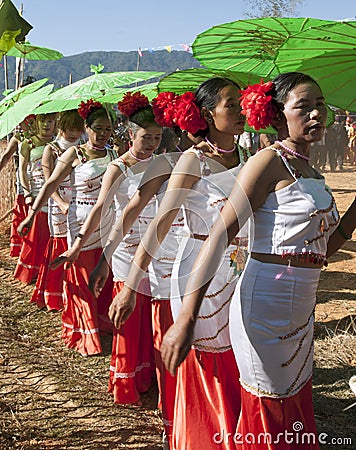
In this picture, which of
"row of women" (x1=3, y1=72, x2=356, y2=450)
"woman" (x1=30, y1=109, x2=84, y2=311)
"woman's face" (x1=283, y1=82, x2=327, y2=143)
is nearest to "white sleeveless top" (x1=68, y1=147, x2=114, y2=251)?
"woman" (x1=30, y1=109, x2=84, y2=311)

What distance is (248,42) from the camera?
3734 millimetres

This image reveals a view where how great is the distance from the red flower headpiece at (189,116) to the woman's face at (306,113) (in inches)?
26.9

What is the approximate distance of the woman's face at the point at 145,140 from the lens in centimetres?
363

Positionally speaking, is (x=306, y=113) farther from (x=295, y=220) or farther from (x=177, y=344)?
(x=177, y=344)

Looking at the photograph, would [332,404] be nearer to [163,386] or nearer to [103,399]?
[163,386]

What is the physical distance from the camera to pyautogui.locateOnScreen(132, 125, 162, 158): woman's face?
11.9 feet

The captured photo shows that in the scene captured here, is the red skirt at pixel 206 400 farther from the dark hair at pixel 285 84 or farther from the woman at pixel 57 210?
the woman at pixel 57 210

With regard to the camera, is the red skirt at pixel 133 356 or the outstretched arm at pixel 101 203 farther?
the red skirt at pixel 133 356

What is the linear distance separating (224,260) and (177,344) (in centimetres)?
83

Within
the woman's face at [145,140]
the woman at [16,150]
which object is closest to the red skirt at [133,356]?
the woman's face at [145,140]

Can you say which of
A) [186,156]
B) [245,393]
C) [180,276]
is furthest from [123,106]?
[245,393]

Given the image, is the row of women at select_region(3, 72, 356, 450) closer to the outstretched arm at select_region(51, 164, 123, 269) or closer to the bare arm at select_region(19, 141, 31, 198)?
the outstretched arm at select_region(51, 164, 123, 269)

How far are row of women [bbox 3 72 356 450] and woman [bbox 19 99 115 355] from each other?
69 centimetres

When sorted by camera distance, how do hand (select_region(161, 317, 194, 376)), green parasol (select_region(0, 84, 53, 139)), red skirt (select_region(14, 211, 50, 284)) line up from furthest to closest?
red skirt (select_region(14, 211, 50, 284)), green parasol (select_region(0, 84, 53, 139)), hand (select_region(161, 317, 194, 376))
